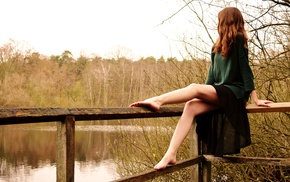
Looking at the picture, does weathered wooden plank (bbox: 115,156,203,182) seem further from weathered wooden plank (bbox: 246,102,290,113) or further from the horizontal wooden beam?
weathered wooden plank (bbox: 246,102,290,113)

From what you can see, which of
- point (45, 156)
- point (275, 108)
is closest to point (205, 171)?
point (275, 108)

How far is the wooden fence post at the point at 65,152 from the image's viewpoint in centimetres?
160

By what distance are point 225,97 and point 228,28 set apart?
0.54 metres

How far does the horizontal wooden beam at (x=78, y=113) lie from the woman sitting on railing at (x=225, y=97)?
117 mm

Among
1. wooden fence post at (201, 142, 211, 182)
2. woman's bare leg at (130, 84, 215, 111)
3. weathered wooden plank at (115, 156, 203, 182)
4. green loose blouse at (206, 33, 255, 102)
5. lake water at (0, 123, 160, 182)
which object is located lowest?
lake water at (0, 123, 160, 182)

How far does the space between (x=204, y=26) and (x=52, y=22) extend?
51615 millimetres

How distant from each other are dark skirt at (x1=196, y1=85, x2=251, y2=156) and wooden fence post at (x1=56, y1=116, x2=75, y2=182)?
1.21m

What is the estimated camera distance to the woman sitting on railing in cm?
245

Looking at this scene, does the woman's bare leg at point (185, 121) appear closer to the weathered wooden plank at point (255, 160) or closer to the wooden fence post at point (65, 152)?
the weathered wooden plank at point (255, 160)

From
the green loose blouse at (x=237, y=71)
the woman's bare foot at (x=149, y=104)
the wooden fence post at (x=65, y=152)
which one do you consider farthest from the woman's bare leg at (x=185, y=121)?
the wooden fence post at (x=65, y=152)

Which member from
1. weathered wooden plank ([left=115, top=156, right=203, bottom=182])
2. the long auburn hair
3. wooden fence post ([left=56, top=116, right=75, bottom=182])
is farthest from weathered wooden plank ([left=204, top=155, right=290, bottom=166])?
wooden fence post ([left=56, top=116, right=75, bottom=182])

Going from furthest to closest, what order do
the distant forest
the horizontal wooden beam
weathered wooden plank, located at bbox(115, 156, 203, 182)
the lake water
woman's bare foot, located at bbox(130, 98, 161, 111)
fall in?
the distant forest → the lake water → woman's bare foot, located at bbox(130, 98, 161, 111) → weathered wooden plank, located at bbox(115, 156, 203, 182) → the horizontal wooden beam

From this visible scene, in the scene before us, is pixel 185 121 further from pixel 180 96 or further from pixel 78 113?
pixel 78 113

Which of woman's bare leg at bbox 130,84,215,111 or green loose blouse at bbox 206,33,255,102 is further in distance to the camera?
green loose blouse at bbox 206,33,255,102
